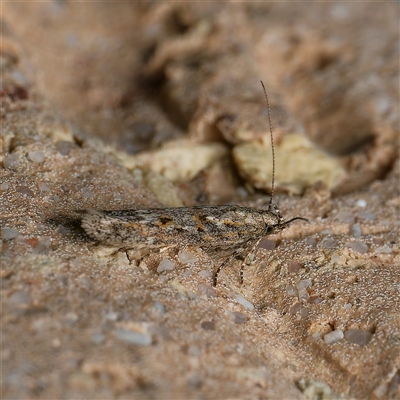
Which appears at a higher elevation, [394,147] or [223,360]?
[394,147]

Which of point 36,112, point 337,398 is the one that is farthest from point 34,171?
point 337,398

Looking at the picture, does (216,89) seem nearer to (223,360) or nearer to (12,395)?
(223,360)

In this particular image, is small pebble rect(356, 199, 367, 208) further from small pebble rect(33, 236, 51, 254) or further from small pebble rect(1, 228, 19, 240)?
small pebble rect(1, 228, 19, 240)

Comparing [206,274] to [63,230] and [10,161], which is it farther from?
[10,161]

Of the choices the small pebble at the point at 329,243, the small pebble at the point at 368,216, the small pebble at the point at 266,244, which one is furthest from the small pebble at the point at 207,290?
the small pebble at the point at 368,216

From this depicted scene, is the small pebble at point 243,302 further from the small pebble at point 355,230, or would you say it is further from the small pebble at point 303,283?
the small pebble at point 355,230

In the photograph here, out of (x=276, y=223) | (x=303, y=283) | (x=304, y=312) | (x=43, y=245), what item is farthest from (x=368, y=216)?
(x=43, y=245)
